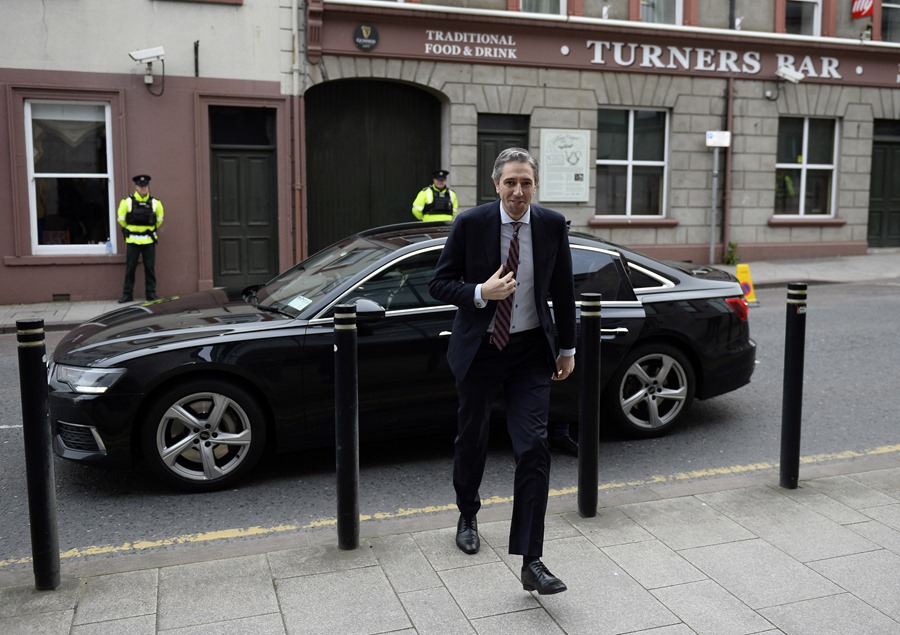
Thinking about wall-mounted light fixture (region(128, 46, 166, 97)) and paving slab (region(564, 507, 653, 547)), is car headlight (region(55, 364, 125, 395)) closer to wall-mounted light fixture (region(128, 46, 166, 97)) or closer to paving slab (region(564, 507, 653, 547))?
paving slab (region(564, 507, 653, 547))

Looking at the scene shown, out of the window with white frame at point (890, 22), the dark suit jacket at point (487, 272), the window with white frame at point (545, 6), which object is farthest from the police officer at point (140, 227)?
the window with white frame at point (890, 22)

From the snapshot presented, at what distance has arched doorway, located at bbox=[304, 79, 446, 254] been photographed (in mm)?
16453

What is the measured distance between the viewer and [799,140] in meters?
19.3

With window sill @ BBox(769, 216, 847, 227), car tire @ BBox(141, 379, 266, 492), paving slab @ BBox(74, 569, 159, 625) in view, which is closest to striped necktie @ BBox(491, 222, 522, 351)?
paving slab @ BBox(74, 569, 159, 625)

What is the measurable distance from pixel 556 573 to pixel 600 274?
2.70 meters

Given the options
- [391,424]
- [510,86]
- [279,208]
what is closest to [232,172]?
[279,208]

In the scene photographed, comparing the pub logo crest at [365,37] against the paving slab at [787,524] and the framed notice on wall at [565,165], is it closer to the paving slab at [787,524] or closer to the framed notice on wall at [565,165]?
the framed notice on wall at [565,165]

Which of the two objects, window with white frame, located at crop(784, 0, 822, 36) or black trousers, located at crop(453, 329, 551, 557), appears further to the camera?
window with white frame, located at crop(784, 0, 822, 36)

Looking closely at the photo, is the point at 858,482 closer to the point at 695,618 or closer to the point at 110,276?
the point at 695,618

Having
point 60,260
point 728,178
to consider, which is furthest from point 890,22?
point 60,260

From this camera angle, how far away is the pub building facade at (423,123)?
14219 mm

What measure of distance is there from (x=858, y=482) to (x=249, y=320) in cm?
378

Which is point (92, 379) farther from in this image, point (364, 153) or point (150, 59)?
point (364, 153)

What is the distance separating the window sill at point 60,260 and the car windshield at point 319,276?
889 cm
